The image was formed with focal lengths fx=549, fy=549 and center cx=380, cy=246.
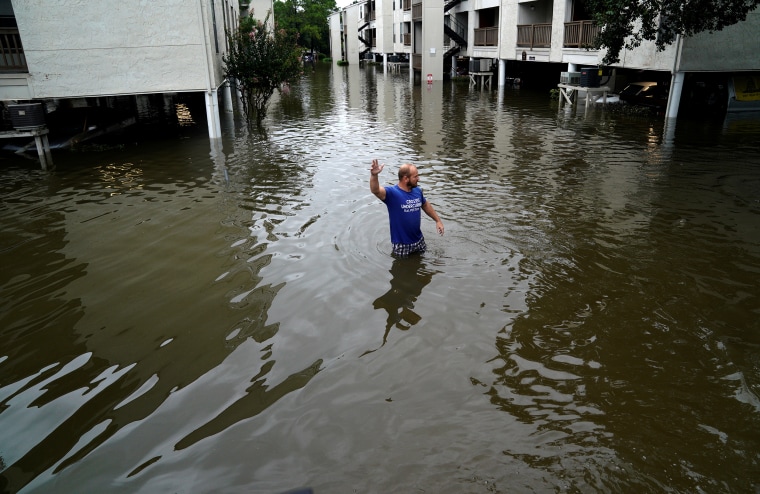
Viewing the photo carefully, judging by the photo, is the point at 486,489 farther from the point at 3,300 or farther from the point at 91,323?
the point at 3,300

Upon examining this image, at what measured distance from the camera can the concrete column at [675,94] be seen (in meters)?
18.3

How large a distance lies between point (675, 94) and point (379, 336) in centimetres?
1735

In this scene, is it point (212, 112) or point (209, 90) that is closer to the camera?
point (209, 90)

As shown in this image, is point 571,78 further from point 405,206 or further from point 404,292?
point 404,292

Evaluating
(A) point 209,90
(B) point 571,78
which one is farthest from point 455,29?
(A) point 209,90

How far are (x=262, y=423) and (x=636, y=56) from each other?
20.4 m

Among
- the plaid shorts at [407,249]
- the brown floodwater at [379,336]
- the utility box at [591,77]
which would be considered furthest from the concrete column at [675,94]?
the plaid shorts at [407,249]

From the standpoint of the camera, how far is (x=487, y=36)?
36.0m

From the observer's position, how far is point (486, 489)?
13.5 ft

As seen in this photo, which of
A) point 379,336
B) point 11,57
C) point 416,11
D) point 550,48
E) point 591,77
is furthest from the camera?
point 416,11

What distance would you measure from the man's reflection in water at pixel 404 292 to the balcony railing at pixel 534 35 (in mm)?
23896

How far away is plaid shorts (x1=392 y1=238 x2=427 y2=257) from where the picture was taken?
26.9 feet

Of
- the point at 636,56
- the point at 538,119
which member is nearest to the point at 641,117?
the point at 636,56

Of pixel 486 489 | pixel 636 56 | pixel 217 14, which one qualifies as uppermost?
pixel 217 14
